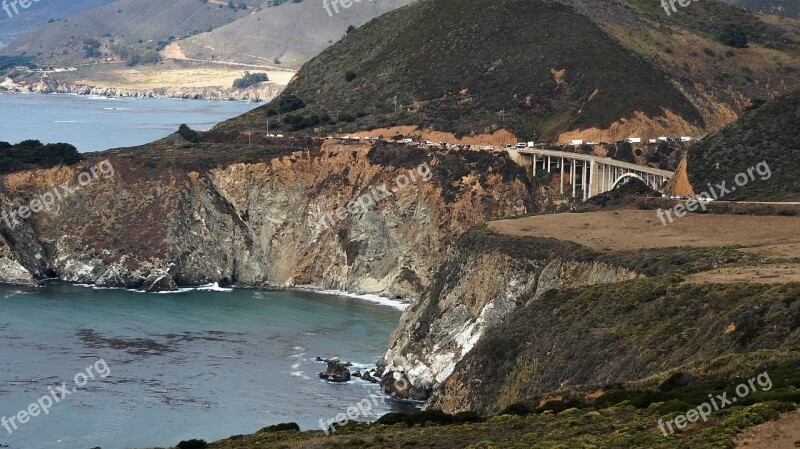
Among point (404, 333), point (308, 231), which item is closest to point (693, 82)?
point (308, 231)

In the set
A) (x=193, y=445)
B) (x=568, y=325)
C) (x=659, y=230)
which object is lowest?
(x=193, y=445)

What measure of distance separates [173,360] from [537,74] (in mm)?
61095

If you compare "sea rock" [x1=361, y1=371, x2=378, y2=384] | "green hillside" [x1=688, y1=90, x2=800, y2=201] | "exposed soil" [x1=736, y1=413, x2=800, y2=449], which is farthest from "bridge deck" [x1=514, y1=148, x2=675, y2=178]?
"exposed soil" [x1=736, y1=413, x2=800, y2=449]

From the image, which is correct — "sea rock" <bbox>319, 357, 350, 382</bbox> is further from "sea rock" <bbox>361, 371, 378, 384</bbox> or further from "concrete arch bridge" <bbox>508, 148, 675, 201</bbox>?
"concrete arch bridge" <bbox>508, 148, 675, 201</bbox>

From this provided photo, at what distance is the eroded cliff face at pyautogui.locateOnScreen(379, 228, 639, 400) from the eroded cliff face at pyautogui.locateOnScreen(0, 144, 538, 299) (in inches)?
1044

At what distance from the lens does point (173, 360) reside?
95.5 meters

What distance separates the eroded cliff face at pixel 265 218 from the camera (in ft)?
403

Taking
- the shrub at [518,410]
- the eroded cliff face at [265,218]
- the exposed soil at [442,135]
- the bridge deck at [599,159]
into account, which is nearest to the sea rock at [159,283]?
the eroded cliff face at [265,218]

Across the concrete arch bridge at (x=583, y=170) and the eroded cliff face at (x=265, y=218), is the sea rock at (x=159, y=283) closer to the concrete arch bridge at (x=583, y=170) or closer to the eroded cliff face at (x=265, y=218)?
the eroded cliff face at (x=265, y=218)

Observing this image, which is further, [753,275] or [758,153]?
[758,153]

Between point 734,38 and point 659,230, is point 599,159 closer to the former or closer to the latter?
point 659,230

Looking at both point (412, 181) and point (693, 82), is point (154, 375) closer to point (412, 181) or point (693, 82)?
point (412, 181)

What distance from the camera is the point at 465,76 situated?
5920 inches

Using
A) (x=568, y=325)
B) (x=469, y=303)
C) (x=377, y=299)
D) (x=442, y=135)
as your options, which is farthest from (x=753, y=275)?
(x=442, y=135)
